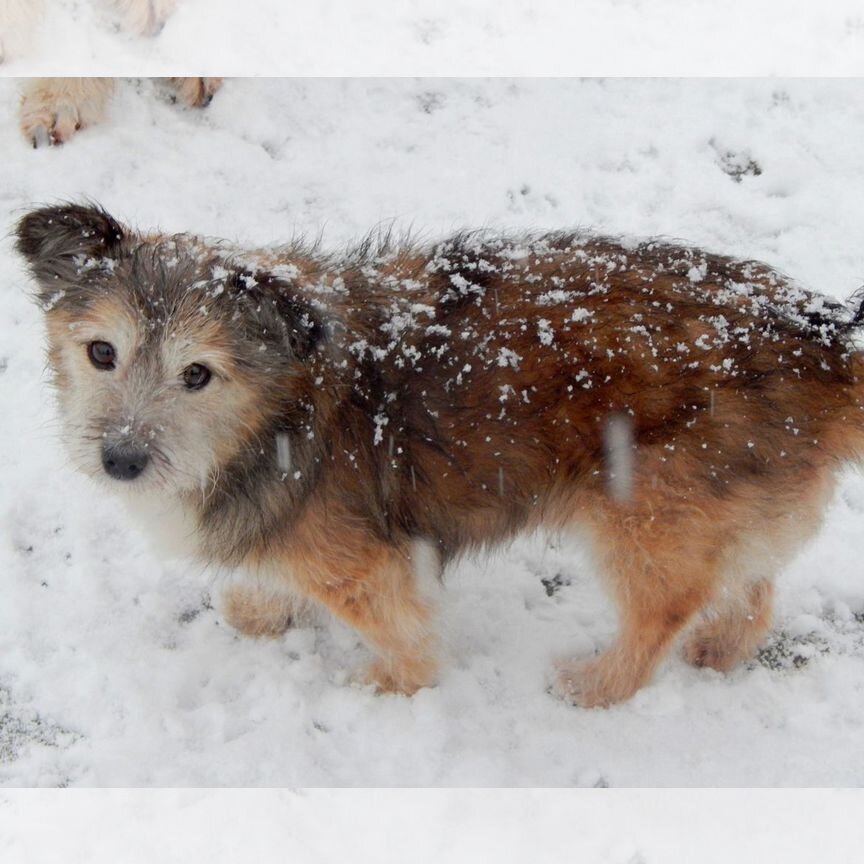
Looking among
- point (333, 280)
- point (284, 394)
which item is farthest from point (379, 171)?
point (284, 394)

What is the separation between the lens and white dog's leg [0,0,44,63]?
4.79 metres

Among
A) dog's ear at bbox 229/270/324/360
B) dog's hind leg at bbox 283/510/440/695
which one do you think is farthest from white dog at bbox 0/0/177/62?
dog's hind leg at bbox 283/510/440/695

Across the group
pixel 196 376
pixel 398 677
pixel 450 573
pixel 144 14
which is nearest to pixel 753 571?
pixel 450 573

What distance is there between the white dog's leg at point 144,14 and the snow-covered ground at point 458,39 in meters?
0.05

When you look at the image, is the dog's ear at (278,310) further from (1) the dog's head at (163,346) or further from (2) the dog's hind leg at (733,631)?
(2) the dog's hind leg at (733,631)

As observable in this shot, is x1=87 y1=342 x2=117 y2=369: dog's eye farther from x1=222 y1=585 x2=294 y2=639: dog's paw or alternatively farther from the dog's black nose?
x1=222 y1=585 x2=294 y2=639: dog's paw

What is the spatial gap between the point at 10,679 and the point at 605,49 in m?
4.31

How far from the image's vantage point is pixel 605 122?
5.42 meters

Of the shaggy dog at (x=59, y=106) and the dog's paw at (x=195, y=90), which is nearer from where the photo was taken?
the shaggy dog at (x=59, y=106)

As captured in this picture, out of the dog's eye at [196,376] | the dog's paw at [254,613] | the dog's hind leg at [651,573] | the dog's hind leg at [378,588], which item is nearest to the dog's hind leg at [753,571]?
the dog's hind leg at [651,573]

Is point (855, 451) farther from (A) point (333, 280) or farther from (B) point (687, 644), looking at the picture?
(A) point (333, 280)

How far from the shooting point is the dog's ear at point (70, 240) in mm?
2980

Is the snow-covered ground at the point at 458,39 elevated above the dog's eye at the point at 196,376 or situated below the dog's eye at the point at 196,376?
above

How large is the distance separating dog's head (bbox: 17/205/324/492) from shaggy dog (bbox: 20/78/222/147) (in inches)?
87.1
